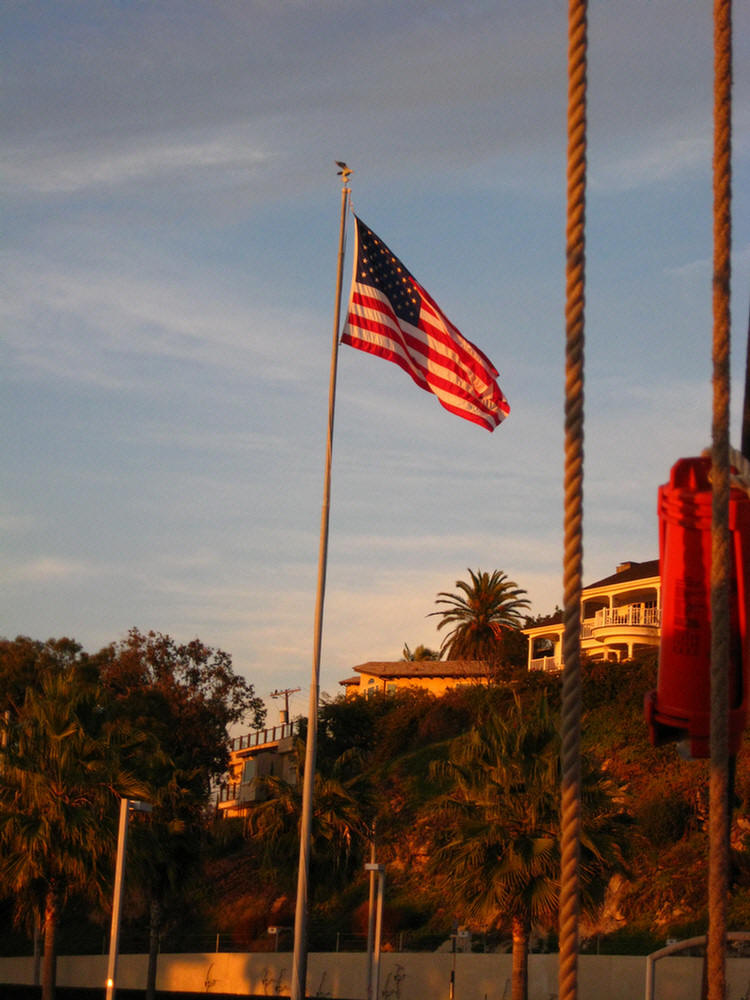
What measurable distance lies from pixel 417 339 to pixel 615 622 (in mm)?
44029

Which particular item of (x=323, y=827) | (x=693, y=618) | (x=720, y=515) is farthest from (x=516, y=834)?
(x=720, y=515)

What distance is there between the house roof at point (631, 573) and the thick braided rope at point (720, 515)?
6429 centimetres

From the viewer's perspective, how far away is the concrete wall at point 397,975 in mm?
35125

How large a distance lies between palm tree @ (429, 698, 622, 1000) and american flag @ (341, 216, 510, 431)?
738cm

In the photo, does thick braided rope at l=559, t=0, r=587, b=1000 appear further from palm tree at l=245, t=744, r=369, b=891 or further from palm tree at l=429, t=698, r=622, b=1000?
palm tree at l=245, t=744, r=369, b=891

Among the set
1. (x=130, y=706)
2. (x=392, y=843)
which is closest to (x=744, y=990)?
(x=392, y=843)

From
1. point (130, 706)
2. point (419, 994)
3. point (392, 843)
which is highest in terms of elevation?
point (130, 706)

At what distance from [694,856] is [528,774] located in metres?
21.8

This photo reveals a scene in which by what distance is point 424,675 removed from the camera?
81062 millimetres

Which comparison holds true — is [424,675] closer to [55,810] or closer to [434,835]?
[434,835]

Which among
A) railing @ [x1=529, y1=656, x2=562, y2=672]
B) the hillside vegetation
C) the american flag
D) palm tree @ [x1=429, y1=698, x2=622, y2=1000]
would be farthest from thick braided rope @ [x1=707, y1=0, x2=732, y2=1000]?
railing @ [x1=529, y1=656, x2=562, y2=672]

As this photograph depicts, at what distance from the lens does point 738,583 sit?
654 cm

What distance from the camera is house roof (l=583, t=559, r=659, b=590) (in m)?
70.8

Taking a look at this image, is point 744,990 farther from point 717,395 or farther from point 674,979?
point 717,395
